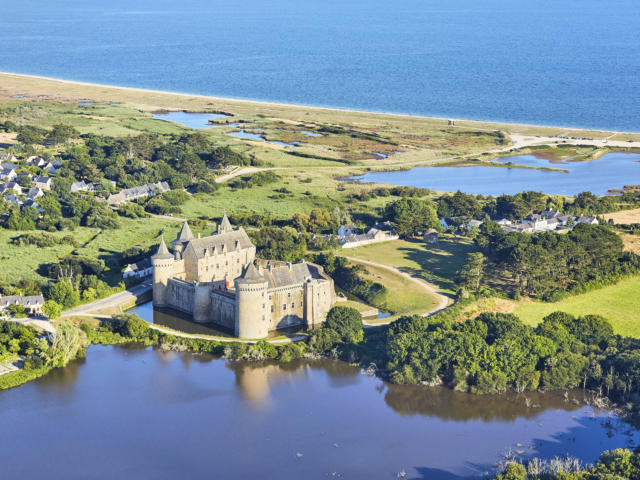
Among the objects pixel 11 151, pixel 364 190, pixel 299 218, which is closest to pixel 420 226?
pixel 299 218

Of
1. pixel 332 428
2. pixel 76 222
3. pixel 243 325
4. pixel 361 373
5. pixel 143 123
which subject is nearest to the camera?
pixel 332 428

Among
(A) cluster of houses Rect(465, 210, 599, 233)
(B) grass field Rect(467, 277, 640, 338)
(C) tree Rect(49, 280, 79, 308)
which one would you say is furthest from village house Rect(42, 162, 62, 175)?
(B) grass field Rect(467, 277, 640, 338)

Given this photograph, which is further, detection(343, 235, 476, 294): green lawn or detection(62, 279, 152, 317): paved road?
detection(343, 235, 476, 294): green lawn

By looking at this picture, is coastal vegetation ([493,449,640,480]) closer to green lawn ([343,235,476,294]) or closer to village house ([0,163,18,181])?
green lawn ([343,235,476,294])

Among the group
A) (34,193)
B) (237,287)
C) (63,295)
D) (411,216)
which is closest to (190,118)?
(34,193)

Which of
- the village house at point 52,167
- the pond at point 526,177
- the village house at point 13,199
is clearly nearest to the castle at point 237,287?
the village house at point 13,199

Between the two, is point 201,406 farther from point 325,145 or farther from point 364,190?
point 325,145

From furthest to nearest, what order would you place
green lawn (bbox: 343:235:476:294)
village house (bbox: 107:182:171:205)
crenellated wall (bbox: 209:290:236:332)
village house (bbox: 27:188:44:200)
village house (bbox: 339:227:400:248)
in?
1. village house (bbox: 107:182:171:205)
2. village house (bbox: 27:188:44:200)
3. village house (bbox: 339:227:400:248)
4. green lawn (bbox: 343:235:476:294)
5. crenellated wall (bbox: 209:290:236:332)

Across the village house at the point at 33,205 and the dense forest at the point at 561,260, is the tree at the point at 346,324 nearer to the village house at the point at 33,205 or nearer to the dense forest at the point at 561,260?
the dense forest at the point at 561,260
